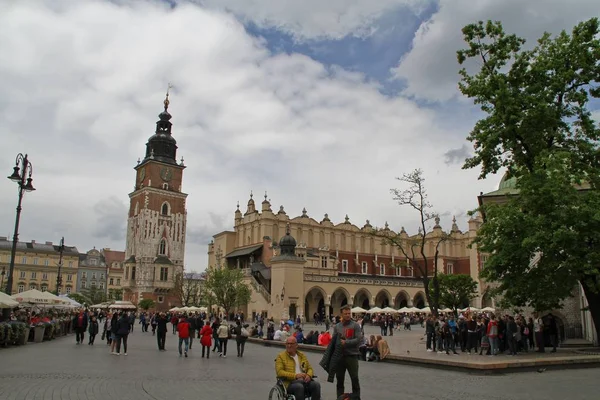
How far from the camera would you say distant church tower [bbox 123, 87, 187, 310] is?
77.6 metres

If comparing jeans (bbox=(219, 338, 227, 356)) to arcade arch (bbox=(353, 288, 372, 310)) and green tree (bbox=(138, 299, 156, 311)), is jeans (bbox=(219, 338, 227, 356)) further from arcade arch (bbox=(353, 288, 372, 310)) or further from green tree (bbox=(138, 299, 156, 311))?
green tree (bbox=(138, 299, 156, 311))

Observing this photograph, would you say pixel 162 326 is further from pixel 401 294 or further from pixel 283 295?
pixel 401 294

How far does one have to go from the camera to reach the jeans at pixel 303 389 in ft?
22.5

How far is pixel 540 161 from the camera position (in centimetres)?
1900

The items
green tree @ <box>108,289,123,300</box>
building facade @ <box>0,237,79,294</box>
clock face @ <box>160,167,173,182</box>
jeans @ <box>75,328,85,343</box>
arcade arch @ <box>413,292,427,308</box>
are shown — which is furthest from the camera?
green tree @ <box>108,289,123,300</box>

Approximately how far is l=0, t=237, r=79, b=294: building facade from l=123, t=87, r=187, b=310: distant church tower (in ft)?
68.1

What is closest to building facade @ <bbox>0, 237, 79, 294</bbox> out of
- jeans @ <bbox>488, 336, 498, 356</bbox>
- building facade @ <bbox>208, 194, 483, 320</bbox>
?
building facade @ <bbox>208, 194, 483, 320</bbox>

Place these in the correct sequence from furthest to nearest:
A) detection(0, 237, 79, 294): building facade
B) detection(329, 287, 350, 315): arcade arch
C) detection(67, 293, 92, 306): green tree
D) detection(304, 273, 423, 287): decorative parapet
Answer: detection(0, 237, 79, 294): building facade → detection(67, 293, 92, 306): green tree → detection(329, 287, 350, 315): arcade arch → detection(304, 273, 423, 287): decorative parapet

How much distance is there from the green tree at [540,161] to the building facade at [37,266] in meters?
85.6

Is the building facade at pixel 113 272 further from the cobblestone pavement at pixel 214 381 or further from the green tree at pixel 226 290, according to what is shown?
the cobblestone pavement at pixel 214 381

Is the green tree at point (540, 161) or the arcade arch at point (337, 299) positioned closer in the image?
the green tree at point (540, 161)

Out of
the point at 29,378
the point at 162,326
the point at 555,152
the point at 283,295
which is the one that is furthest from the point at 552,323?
the point at 283,295

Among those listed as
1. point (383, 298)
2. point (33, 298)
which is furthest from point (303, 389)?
point (383, 298)

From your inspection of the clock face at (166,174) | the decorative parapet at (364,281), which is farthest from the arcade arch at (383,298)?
the clock face at (166,174)
